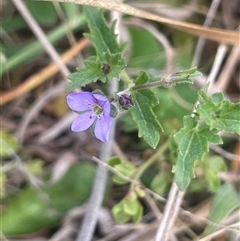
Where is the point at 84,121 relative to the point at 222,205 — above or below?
above

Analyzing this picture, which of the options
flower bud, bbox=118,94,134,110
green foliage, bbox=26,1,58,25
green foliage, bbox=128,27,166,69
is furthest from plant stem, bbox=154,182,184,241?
green foliage, bbox=26,1,58,25

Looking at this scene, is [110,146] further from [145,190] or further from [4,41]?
[4,41]

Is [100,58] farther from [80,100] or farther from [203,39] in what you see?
[203,39]

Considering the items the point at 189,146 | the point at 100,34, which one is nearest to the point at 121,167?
the point at 189,146

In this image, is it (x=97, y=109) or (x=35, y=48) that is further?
(x=35, y=48)

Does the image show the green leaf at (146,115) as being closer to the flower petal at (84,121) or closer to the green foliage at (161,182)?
the flower petal at (84,121)

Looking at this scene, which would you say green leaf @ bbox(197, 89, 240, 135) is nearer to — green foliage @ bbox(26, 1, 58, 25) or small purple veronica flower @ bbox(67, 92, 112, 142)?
small purple veronica flower @ bbox(67, 92, 112, 142)

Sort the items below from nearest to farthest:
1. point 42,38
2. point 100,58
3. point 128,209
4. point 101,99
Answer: point 101,99 → point 100,58 → point 128,209 → point 42,38
